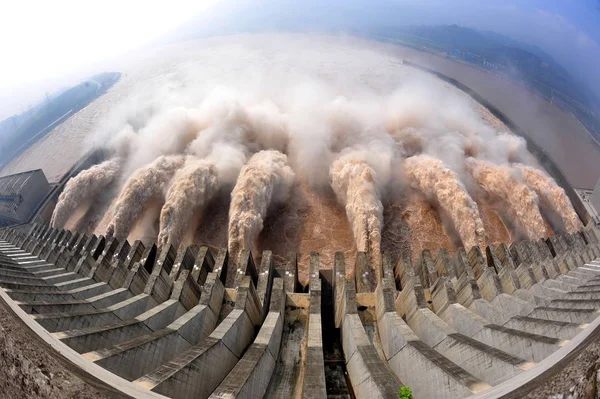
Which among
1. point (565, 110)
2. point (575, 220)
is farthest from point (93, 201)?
point (565, 110)

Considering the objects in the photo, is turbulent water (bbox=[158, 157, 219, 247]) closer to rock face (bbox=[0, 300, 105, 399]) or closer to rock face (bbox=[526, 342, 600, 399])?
rock face (bbox=[0, 300, 105, 399])

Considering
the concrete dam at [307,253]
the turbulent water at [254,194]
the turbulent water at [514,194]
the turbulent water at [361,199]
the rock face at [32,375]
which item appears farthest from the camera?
the turbulent water at [514,194]

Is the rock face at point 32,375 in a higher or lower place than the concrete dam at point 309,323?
higher

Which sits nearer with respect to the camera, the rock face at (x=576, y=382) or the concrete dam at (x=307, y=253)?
the rock face at (x=576, y=382)

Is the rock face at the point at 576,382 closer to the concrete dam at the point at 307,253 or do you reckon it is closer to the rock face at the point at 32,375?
the concrete dam at the point at 307,253

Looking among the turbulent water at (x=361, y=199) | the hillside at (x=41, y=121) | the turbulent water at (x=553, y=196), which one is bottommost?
the turbulent water at (x=553, y=196)

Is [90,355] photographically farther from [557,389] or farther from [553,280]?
[553,280]

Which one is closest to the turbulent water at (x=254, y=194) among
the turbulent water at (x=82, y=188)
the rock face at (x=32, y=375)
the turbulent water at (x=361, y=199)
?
the turbulent water at (x=361, y=199)

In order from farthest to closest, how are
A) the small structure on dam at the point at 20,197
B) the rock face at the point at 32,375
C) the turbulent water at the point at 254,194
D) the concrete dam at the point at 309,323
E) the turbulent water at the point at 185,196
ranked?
the small structure on dam at the point at 20,197 → the turbulent water at the point at 185,196 → the turbulent water at the point at 254,194 → the concrete dam at the point at 309,323 → the rock face at the point at 32,375

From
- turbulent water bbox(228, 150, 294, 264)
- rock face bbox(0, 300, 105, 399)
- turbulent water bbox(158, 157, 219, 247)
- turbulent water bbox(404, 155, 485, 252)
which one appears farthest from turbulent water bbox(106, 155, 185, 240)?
turbulent water bbox(404, 155, 485, 252)
